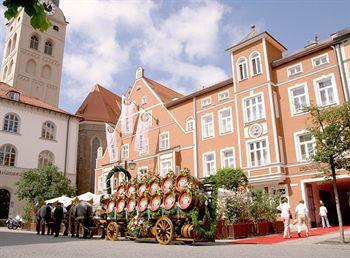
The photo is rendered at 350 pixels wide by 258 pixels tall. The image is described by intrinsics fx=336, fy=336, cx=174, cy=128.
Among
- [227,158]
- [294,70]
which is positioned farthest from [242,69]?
[227,158]

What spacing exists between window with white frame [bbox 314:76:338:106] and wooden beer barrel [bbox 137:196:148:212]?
1520 cm

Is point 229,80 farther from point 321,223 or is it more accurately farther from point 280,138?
point 321,223

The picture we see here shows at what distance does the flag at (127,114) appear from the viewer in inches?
1430

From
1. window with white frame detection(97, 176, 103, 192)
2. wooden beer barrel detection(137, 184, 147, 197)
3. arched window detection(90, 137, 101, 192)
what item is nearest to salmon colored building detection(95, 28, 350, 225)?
window with white frame detection(97, 176, 103, 192)

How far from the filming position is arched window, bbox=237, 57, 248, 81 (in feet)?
87.9

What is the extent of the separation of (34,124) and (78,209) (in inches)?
1033

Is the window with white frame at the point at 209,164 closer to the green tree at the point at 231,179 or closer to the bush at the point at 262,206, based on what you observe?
the green tree at the point at 231,179

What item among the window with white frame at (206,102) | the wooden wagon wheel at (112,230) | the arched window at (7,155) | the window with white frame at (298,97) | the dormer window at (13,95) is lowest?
the wooden wagon wheel at (112,230)

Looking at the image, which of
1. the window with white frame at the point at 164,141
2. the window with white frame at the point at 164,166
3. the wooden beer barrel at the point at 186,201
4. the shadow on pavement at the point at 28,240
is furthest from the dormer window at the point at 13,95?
the wooden beer barrel at the point at 186,201

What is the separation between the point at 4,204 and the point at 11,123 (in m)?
8.83

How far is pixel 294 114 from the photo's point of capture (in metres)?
24.0

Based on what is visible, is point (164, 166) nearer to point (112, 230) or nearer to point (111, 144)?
point (111, 144)

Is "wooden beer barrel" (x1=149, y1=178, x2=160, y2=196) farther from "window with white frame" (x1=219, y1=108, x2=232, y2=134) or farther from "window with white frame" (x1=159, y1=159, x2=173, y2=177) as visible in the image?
"window with white frame" (x1=159, y1=159, x2=173, y2=177)

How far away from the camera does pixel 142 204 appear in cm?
1346
